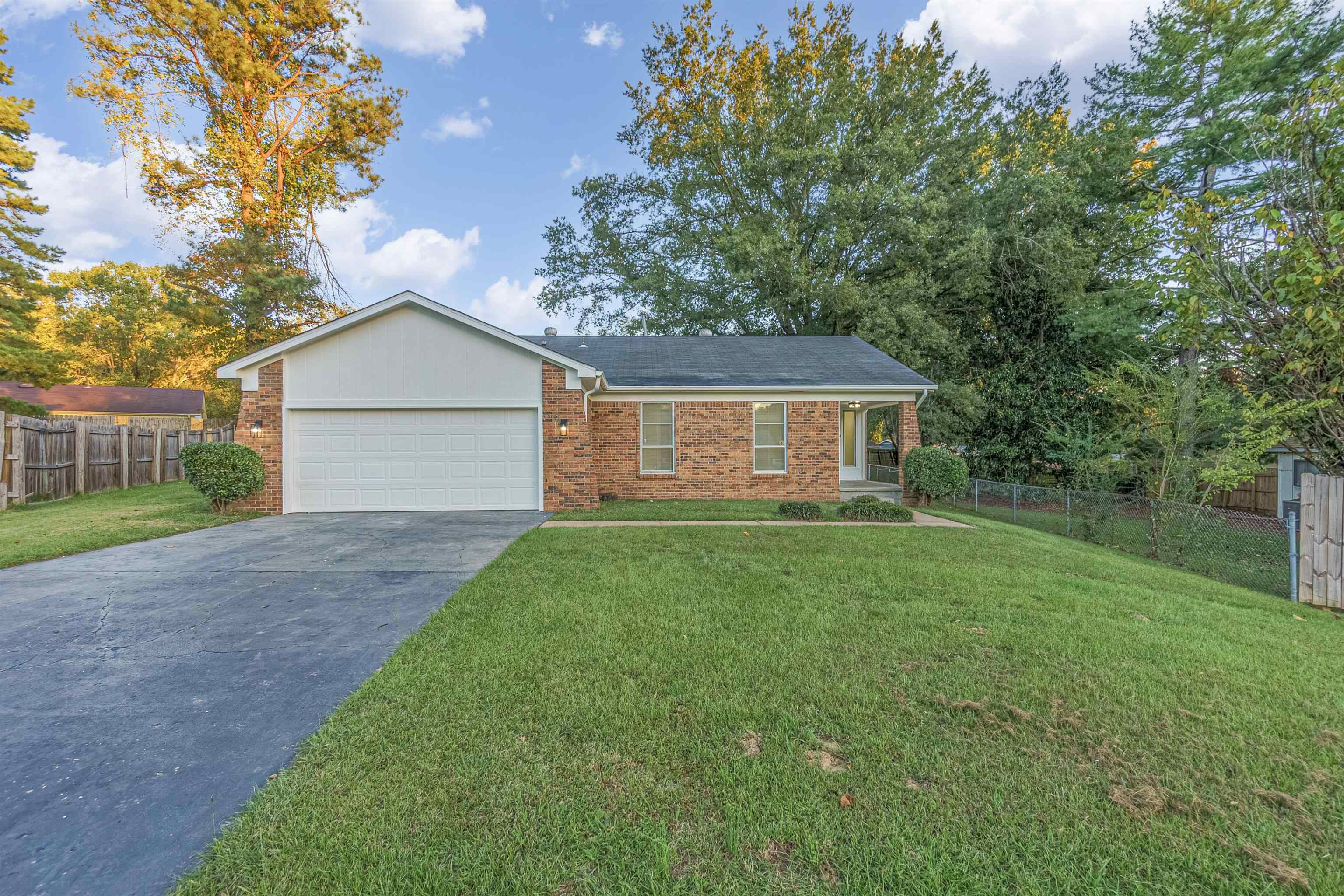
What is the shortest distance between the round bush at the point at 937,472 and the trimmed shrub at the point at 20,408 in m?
21.0

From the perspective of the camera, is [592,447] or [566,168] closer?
[592,447]

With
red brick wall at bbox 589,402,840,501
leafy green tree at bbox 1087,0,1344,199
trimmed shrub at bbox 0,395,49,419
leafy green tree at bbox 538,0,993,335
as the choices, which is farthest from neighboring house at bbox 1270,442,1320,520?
trimmed shrub at bbox 0,395,49,419

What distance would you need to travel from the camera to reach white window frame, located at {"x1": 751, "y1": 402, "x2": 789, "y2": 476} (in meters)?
11.6

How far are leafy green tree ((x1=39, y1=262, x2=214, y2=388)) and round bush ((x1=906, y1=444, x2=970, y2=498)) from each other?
34.8m

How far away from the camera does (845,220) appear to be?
16562 mm

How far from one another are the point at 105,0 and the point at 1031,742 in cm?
2831

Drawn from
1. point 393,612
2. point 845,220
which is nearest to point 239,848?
point 393,612

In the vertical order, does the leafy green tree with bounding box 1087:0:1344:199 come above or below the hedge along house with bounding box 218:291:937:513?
above

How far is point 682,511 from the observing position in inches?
380

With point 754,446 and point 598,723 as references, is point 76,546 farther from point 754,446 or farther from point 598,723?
point 754,446

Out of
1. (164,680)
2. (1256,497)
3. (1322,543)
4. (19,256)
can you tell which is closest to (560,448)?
(164,680)

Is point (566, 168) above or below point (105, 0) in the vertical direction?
below

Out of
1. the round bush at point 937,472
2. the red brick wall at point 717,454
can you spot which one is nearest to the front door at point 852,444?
the red brick wall at point 717,454

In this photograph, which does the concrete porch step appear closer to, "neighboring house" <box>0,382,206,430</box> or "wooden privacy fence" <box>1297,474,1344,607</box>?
"wooden privacy fence" <box>1297,474,1344,607</box>
